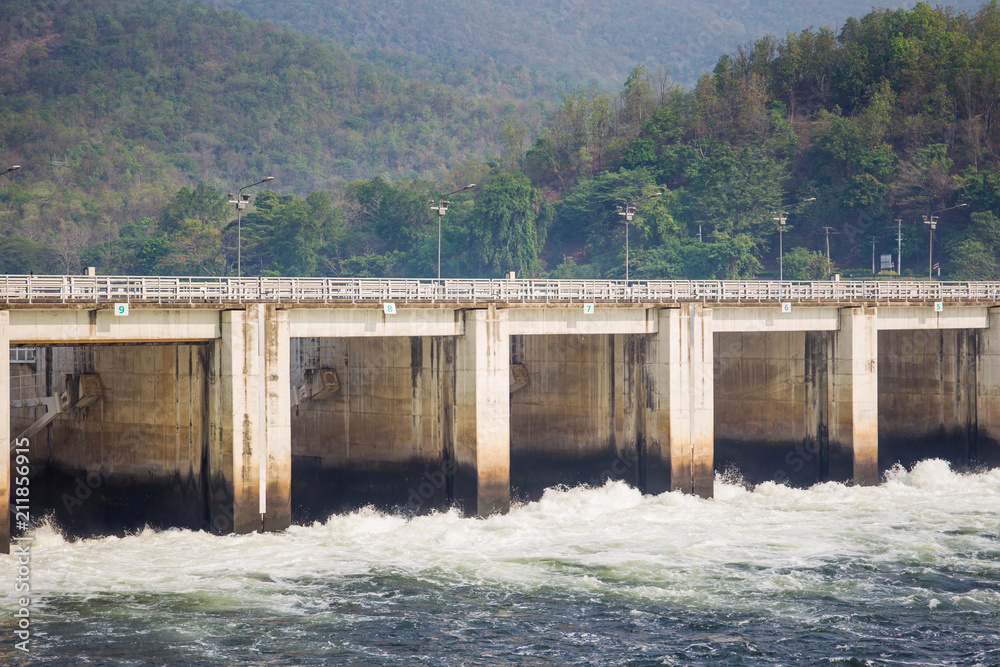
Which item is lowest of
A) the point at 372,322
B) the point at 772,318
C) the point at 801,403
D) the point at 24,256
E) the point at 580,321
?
the point at 801,403

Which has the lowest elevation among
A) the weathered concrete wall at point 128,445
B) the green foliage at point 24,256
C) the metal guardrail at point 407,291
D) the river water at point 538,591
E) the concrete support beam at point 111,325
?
the river water at point 538,591

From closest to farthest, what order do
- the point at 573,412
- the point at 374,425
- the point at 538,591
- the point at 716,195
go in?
the point at 538,591
the point at 374,425
the point at 573,412
the point at 716,195

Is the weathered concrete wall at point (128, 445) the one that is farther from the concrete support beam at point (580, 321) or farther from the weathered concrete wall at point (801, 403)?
the weathered concrete wall at point (801, 403)

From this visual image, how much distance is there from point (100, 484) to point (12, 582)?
455 inches

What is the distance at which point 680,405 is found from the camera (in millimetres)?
49281

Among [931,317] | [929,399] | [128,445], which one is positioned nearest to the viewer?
[128,445]

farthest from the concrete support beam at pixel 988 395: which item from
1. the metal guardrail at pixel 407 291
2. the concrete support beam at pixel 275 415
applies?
the concrete support beam at pixel 275 415

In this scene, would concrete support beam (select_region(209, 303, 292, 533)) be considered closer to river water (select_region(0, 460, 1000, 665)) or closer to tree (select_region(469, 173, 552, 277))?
river water (select_region(0, 460, 1000, 665))

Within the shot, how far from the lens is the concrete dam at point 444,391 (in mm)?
39469

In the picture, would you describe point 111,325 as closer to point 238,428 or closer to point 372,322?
point 238,428

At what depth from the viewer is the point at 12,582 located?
33.8 m

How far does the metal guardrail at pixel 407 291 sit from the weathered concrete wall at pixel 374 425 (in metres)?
3.09

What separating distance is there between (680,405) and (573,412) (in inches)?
260

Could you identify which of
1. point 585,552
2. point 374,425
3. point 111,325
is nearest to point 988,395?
point 585,552
